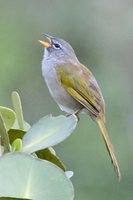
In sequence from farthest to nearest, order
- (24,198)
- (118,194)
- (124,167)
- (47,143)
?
A: (124,167) < (118,194) < (47,143) < (24,198)

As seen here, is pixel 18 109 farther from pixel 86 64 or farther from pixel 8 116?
pixel 86 64

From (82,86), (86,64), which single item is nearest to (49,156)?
(82,86)

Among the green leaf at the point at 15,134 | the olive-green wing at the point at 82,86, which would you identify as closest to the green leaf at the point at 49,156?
the green leaf at the point at 15,134

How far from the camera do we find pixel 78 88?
272cm

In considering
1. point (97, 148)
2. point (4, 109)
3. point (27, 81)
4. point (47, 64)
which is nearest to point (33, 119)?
point (97, 148)

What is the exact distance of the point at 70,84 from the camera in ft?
9.06

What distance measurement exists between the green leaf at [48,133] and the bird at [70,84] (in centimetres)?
131

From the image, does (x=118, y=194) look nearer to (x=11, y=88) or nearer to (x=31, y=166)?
(x=11, y=88)

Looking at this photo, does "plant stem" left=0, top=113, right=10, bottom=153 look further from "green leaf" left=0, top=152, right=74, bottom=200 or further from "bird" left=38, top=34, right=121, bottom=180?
"bird" left=38, top=34, right=121, bottom=180

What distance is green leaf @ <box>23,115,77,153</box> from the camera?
0.99 m

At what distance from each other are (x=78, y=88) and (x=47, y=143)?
5.72ft

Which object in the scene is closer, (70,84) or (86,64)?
(70,84)

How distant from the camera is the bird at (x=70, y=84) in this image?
2553mm

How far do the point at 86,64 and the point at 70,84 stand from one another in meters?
3.89
